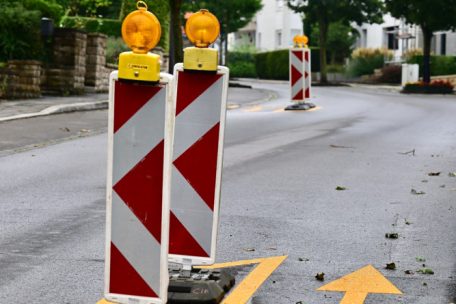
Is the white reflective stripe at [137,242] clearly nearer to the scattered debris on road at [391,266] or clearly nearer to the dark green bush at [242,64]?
the scattered debris on road at [391,266]

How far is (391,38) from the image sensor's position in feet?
228

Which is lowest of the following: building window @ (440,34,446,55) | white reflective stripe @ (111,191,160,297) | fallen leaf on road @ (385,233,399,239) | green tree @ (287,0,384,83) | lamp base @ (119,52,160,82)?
fallen leaf on road @ (385,233,399,239)

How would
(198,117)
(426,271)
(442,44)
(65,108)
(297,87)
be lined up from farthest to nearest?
(442,44) → (297,87) → (65,108) → (426,271) → (198,117)

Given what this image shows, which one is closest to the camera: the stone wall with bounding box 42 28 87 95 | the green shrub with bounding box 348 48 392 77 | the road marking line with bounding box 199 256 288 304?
the road marking line with bounding box 199 256 288 304

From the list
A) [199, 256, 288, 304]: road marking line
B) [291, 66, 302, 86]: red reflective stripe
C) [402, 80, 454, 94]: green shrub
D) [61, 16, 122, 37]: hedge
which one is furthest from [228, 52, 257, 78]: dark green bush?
[199, 256, 288, 304]: road marking line

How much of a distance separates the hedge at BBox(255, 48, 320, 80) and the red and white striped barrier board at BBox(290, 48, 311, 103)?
38.2 m

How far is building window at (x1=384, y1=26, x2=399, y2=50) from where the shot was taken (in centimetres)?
6755

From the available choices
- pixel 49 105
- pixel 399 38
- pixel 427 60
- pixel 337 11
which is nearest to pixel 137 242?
pixel 49 105

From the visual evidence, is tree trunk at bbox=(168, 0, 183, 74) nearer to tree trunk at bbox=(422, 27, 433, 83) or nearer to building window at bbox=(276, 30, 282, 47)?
tree trunk at bbox=(422, 27, 433, 83)

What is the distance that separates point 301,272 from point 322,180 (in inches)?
190

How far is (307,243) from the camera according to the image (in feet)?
27.2

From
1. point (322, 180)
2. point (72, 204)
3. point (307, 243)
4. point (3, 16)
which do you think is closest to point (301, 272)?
point (307, 243)

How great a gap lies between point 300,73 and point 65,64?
586cm

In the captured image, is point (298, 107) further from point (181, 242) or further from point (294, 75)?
point (181, 242)
